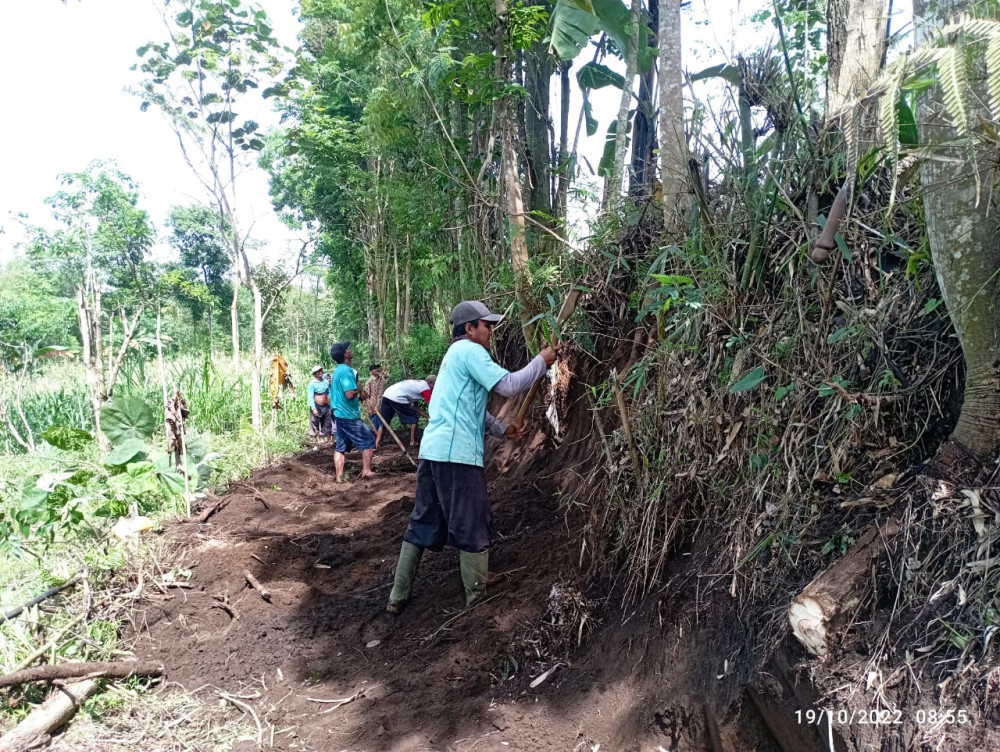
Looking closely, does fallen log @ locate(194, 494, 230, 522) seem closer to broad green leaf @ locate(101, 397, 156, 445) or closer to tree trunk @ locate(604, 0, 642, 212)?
broad green leaf @ locate(101, 397, 156, 445)

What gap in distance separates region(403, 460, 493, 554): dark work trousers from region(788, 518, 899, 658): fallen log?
2086mm

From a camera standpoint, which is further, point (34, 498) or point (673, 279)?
point (34, 498)

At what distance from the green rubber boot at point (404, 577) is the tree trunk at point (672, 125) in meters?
2.52

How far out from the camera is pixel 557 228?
739cm

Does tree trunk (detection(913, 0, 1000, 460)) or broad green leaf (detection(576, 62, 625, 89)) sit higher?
broad green leaf (detection(576, 62, 625, 89))

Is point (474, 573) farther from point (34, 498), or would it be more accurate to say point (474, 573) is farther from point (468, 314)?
point (34, 498)

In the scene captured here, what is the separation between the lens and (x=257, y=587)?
492 cm

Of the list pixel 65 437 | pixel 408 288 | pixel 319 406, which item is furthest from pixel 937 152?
pixel 408 288

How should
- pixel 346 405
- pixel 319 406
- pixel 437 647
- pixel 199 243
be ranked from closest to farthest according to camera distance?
pixel 437 647 < pixel 346 405 < pixel 319 406 < pixel 199 243

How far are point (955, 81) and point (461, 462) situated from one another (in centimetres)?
323

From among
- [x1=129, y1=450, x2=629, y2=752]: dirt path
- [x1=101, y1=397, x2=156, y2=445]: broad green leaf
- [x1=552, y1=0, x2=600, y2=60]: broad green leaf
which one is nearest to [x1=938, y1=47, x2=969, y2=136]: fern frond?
[x1=129, y1=450, x2=629, y2=752]: dirt path

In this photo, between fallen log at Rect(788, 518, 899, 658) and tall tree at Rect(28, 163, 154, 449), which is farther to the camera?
tall tree at Rect(28, 163, 154, 449)

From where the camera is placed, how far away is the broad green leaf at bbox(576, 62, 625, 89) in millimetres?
10164

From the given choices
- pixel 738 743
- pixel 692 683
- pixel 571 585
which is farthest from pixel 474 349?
pixel 738 743
